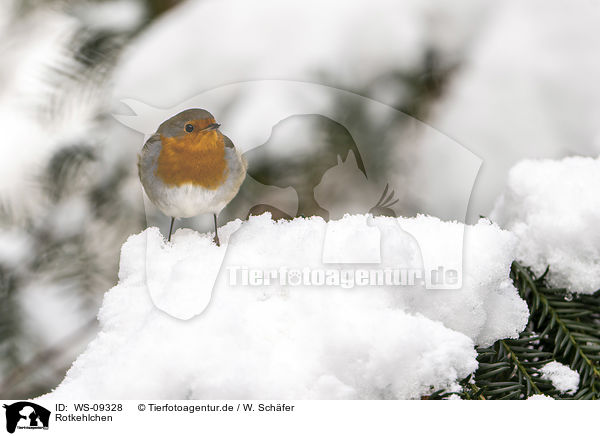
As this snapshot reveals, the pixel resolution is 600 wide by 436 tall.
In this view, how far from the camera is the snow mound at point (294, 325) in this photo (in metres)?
0.46

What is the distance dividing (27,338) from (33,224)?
13 centimetres

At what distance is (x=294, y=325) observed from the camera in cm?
49

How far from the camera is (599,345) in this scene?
0.54 meters

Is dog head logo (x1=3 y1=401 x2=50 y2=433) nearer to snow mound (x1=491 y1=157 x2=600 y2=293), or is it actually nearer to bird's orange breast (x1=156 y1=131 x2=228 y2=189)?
bird's orange breast (x1=156 y1=131 x2=228 y2=189)

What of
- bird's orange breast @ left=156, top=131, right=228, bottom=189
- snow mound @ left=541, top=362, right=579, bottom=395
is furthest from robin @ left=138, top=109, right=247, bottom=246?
snow mound @ left=541, top=362, right=579, bottom=395

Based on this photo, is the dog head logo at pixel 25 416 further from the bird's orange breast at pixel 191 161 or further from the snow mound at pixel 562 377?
the snow mound at pixel 562 377

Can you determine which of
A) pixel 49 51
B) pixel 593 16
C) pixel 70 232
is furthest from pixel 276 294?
pixel 593 16

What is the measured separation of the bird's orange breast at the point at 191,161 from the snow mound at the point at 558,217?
1.14ft

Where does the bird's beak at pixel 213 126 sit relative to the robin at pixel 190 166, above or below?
above

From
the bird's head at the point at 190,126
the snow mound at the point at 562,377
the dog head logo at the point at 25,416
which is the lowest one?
the dog head logo at the point at 25,416

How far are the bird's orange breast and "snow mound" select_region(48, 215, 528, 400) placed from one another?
3.2 inches

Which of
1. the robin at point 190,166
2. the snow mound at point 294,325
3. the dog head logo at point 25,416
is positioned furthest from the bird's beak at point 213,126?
the dog head logo at point 25,416

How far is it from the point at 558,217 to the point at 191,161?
400 millimetres

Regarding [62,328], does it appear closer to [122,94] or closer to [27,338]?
[27,338]
